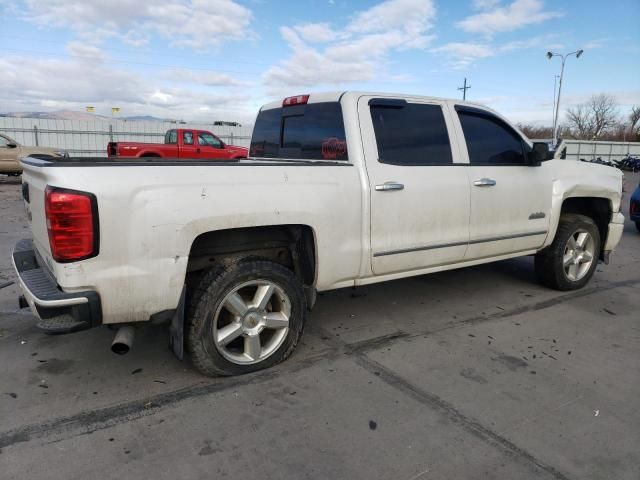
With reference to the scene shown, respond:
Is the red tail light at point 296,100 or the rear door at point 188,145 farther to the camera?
the rear door at point 188,145

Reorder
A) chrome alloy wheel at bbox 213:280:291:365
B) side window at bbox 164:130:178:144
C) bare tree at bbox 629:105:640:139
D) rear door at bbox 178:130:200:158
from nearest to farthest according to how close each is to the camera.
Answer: chrome alloy wheel at bbox 213:280:291:365 → rear door at bbox 178:130:200:158 → side window at bbox 164:130:178:144 → bare tree at bbox 629:105:640:139

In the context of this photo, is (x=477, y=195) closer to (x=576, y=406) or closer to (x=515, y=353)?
(x=515, y=353)

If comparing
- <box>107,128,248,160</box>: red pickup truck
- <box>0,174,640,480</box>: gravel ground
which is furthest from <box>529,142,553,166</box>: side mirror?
<box>107,128,248,160</box>: red pickup truck

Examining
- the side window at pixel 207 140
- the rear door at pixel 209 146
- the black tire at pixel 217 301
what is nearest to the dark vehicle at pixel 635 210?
the black tire at pixel 217 301

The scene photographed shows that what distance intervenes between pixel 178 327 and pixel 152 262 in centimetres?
47

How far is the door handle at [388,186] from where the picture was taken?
11.6 ft

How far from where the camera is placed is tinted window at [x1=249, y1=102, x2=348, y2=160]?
12.4 ft

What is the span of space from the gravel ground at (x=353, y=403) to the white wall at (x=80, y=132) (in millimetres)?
22573

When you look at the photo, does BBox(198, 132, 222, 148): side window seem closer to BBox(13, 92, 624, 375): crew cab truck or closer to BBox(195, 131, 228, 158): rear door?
BBox(195, 131, 228, 158): rear door

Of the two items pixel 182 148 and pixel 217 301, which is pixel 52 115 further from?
pixel 217 301

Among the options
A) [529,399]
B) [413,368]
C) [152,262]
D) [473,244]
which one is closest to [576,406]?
[529,399]

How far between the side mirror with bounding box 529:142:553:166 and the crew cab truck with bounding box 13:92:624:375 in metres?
0.02

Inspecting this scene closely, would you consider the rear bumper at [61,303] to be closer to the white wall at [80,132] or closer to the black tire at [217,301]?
the black tire at [217,301]

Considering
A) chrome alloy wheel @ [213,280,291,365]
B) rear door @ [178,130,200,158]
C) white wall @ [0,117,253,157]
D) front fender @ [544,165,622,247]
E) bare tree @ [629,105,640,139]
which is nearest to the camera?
chrome alloy wheel @ [213,280,291,365]
